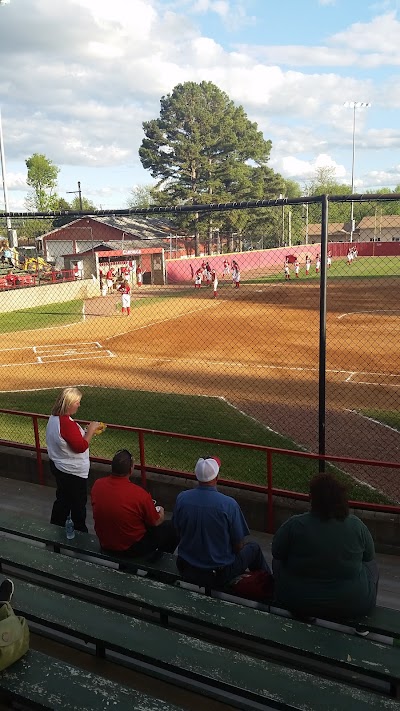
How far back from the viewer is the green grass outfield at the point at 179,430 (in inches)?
342

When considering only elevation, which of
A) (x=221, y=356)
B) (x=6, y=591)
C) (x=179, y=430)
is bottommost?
(x=221, y=356)

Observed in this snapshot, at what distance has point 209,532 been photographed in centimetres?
434

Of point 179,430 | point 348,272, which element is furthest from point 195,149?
point 179,430

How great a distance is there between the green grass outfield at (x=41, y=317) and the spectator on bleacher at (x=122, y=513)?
2189cm

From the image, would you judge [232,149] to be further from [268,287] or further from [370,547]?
[370,547]

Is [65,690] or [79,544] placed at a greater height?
[65,690]

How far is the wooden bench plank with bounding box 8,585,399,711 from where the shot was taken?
9.46ft

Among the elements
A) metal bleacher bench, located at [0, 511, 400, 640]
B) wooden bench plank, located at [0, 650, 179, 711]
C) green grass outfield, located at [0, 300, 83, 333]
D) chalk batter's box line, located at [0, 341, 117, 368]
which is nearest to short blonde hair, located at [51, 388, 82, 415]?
metal bleacher bench, located at [0, 511, 400, 640]

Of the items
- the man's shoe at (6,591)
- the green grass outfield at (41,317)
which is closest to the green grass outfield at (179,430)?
the man's shoe at (6,591)

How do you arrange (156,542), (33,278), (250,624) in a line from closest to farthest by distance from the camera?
(250,624) → (156,542) → (33,278)

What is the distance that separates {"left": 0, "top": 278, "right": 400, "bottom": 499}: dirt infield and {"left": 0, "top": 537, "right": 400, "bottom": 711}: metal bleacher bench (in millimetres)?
5102

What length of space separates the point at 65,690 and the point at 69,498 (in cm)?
312

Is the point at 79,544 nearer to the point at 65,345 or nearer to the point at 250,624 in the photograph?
the point at 250,624

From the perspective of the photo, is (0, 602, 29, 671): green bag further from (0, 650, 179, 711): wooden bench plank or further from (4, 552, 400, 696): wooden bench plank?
(4, 552, 400, 696): wooden bench plank
